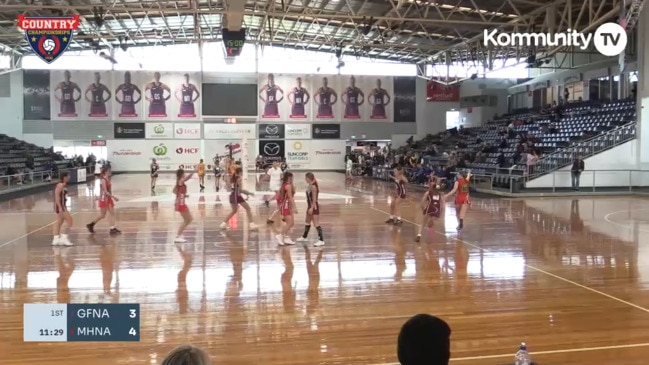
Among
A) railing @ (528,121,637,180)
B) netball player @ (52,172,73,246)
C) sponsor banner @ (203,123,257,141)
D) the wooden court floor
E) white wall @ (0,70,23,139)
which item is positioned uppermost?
white wall @ (0,70,23,139)

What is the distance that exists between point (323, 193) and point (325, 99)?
74.5 ft

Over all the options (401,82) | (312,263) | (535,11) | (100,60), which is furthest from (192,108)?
(312,263)

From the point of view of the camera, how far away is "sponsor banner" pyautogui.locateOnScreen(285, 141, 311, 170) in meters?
45.6

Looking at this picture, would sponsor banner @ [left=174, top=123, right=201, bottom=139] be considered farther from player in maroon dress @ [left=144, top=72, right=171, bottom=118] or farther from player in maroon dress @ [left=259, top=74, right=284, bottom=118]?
player in maroon dress @ [left=259, top=74, right=284, bottom=118]

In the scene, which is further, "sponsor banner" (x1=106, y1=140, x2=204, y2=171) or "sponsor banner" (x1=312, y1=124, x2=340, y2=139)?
"sponsor banner" (x1=312, y1=124, x2=340, y2=139)

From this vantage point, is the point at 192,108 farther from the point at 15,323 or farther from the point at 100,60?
the point at 15,323

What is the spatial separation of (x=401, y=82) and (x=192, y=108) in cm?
1706

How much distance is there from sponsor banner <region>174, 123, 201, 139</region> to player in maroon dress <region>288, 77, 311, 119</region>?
24.7ft

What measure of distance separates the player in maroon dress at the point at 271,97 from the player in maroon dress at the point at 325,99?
9.94 ft

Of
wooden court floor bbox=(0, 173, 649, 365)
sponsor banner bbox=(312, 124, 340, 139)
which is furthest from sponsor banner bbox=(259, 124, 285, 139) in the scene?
wooden court floor bbox=(0, 173, 649, 365)

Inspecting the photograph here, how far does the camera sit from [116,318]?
104 inches

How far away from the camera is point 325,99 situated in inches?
1800

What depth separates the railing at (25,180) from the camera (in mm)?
25641

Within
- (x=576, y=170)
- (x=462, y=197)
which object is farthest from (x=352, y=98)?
(x=462, y=197)
